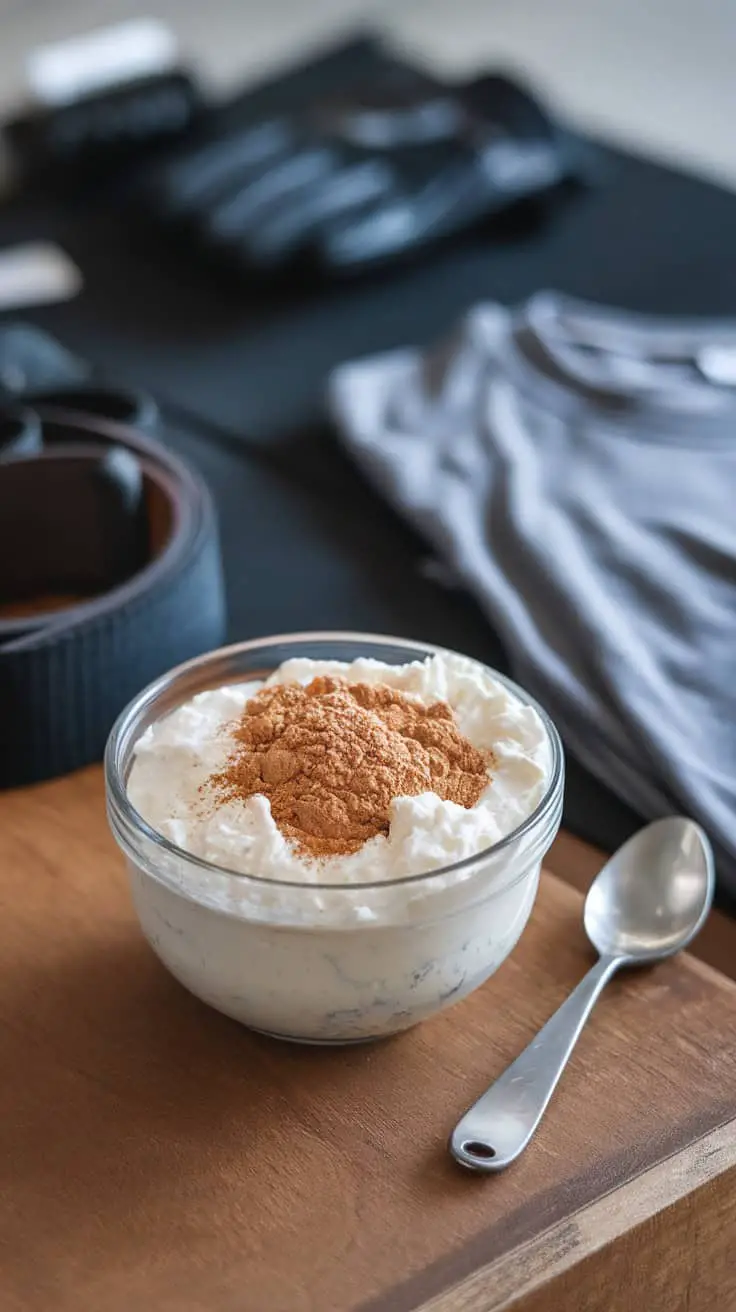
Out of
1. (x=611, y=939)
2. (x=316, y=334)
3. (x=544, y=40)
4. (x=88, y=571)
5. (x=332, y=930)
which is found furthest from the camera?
(x=544, y=40)

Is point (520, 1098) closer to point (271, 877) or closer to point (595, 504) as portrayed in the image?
point (271, 877)

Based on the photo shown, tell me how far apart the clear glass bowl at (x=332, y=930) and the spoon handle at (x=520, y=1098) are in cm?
4

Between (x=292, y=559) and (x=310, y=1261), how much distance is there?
584mm

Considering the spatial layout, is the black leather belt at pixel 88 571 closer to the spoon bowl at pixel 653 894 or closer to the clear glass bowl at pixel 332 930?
the clear glass bowl at pixel 332 930

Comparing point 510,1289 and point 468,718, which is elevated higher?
point 468,718

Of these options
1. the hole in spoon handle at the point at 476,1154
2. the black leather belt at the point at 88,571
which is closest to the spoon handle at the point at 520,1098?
the hole in spoon handle at the point at 476,1154

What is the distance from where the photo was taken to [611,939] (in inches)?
29.3

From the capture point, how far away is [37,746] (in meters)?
0.85

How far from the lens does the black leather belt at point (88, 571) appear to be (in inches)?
33.0

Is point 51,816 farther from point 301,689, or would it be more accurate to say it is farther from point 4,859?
point 301,689

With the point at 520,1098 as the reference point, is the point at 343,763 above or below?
above

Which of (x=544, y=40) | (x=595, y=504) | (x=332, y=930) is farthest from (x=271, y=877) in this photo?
(x=544, y=40)

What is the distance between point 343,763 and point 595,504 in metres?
0.47

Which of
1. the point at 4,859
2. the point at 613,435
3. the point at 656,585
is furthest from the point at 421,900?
the point at 613,435
